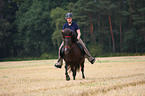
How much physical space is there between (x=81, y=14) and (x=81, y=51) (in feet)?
175

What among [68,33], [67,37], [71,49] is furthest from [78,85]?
[68,33]

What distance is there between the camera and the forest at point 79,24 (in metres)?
59.8

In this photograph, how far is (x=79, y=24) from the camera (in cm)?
5941

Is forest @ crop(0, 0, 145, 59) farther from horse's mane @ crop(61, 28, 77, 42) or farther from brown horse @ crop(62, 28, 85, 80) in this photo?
horse's mane @ crop(61, 28, 77, 42)

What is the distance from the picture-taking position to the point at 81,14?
205ft

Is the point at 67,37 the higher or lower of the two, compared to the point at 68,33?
lower

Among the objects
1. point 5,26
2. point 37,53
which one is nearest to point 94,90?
point 5,26

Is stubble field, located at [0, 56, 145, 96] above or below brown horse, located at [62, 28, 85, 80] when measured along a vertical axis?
below

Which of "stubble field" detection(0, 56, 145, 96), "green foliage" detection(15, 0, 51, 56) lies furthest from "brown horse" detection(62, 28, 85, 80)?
"green foliage" detection(15, 0, 51, 56)

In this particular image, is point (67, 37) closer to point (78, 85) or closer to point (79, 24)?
point (78, 85)

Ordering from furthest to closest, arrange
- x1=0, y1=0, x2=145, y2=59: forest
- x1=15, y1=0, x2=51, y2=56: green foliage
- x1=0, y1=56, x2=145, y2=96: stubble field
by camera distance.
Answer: x1=15, y1=0, x2=51, y2=56: green foliage < x1=0, y1=0, x2=145, y2=59: forest < x1=0, y1=56, x2=145, y2=96: stubble field

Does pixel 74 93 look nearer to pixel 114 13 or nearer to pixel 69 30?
pixel 69 30

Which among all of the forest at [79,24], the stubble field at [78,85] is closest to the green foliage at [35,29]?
the forest at [79,24]

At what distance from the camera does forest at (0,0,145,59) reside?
59.8 metres
